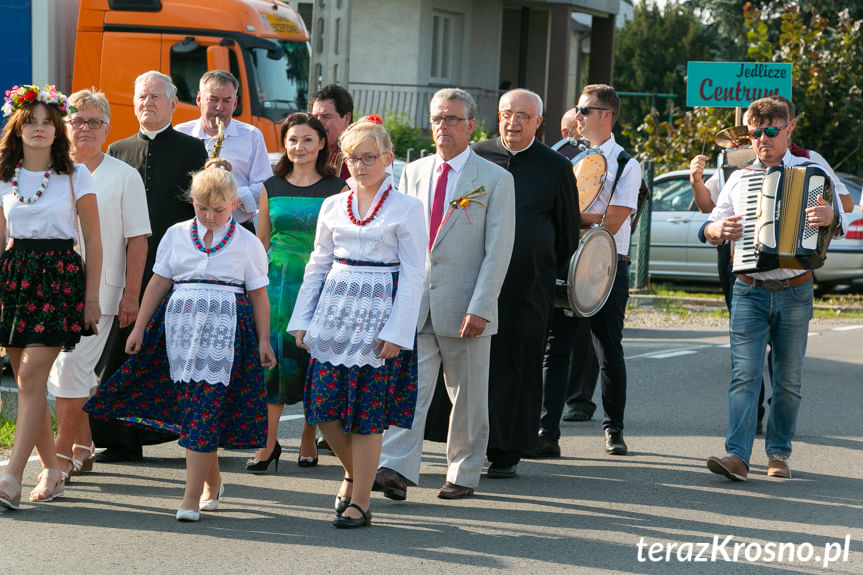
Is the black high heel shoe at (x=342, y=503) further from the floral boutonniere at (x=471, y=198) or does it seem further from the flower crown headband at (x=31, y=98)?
the flower crown headband at (x=31, y=98)

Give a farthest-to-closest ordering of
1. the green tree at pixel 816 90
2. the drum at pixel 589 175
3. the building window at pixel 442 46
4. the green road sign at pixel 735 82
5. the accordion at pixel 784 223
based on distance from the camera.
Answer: the building window at pixel 442 46 → the green tree at pixel 816 90 → the green road sign at pixel 735 82 → the drum at pixel 589 175 → the accordion at pixel 784 223

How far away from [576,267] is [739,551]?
2.22m

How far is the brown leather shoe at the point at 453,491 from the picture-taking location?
689 centimetres

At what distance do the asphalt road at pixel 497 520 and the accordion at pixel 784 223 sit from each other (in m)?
1.27

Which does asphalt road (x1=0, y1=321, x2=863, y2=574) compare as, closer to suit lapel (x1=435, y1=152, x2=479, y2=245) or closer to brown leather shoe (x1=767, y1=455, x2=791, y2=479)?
brown leather shoe (x1=767, y1=455, x2=791, y2=479)

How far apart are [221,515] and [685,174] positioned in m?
12.8

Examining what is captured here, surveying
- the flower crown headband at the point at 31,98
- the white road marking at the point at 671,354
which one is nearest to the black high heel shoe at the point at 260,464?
the flower crown headband at the point at 31,98

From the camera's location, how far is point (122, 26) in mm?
16141

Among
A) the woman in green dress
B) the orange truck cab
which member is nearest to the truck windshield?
the orange truck cab

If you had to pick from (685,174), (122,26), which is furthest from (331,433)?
(685,174)

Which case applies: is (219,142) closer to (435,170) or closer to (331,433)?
(435,170)

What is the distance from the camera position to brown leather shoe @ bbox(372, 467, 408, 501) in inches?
264

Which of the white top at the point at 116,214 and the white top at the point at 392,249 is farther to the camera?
the white top at the point at 116,214

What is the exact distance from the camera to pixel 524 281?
7359 mm
